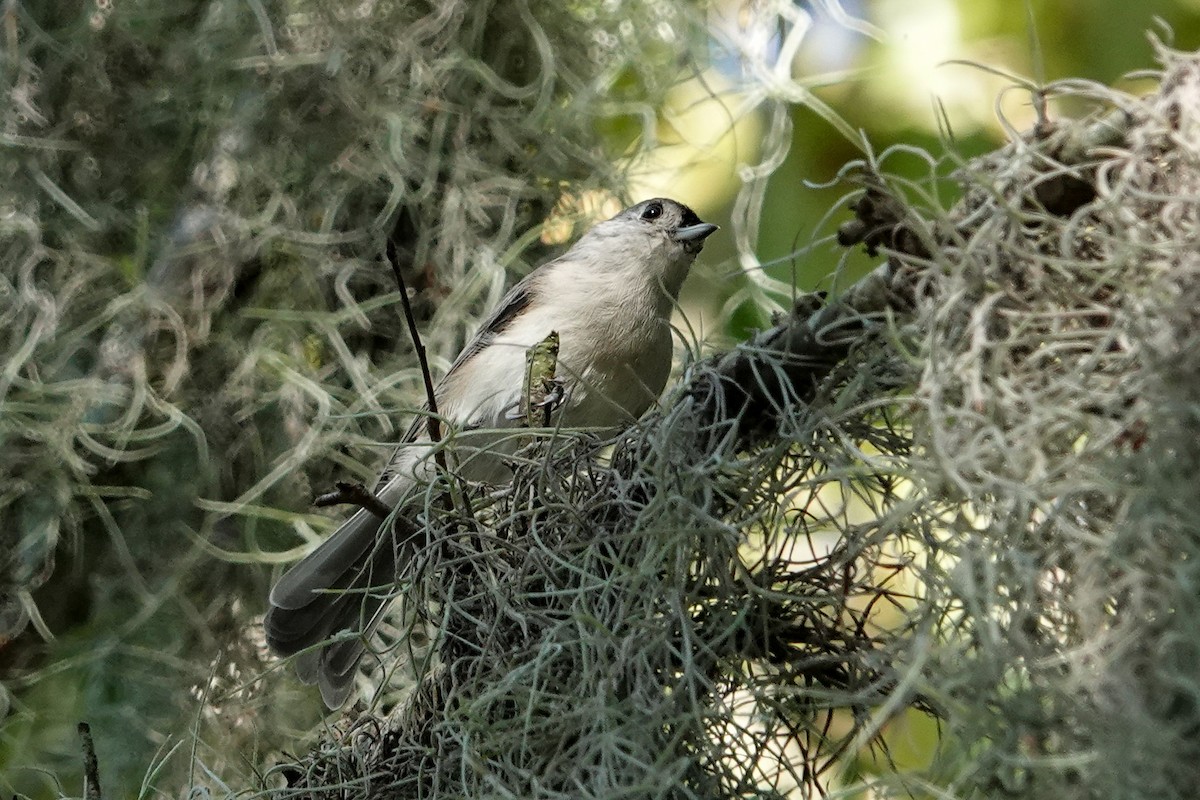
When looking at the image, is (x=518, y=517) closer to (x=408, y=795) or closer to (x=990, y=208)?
(x=408, y=795)

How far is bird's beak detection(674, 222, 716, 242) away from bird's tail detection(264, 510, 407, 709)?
96 centimetres

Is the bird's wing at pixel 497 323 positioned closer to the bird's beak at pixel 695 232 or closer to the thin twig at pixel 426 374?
the bird's beak at pixel 695 232

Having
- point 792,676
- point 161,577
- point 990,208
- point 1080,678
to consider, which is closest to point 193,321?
point 161,577

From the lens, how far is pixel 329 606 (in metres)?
2.91

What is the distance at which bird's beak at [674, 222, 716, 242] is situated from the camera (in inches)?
129

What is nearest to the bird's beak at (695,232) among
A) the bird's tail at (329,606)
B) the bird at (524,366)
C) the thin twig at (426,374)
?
the bird at (524,366)

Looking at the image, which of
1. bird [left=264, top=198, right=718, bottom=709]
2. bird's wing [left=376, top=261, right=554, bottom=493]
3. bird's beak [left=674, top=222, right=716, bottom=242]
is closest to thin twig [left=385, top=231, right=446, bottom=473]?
bird [left=264, top=198, right=718, bottom=709]

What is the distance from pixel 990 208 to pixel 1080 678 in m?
0.57

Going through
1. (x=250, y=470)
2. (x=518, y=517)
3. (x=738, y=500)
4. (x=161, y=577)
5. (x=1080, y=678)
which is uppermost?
(x=1080, y=678)

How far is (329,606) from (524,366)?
2.08 ft

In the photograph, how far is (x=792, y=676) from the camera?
1.98 metres

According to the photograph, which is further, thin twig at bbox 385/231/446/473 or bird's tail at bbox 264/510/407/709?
bird's tail at bbox 264/510/407/709

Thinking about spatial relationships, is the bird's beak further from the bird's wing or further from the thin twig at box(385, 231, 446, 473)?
the thin twig at box(385, 231, 446, 473)

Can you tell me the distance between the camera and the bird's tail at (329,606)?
2836 millimetres
